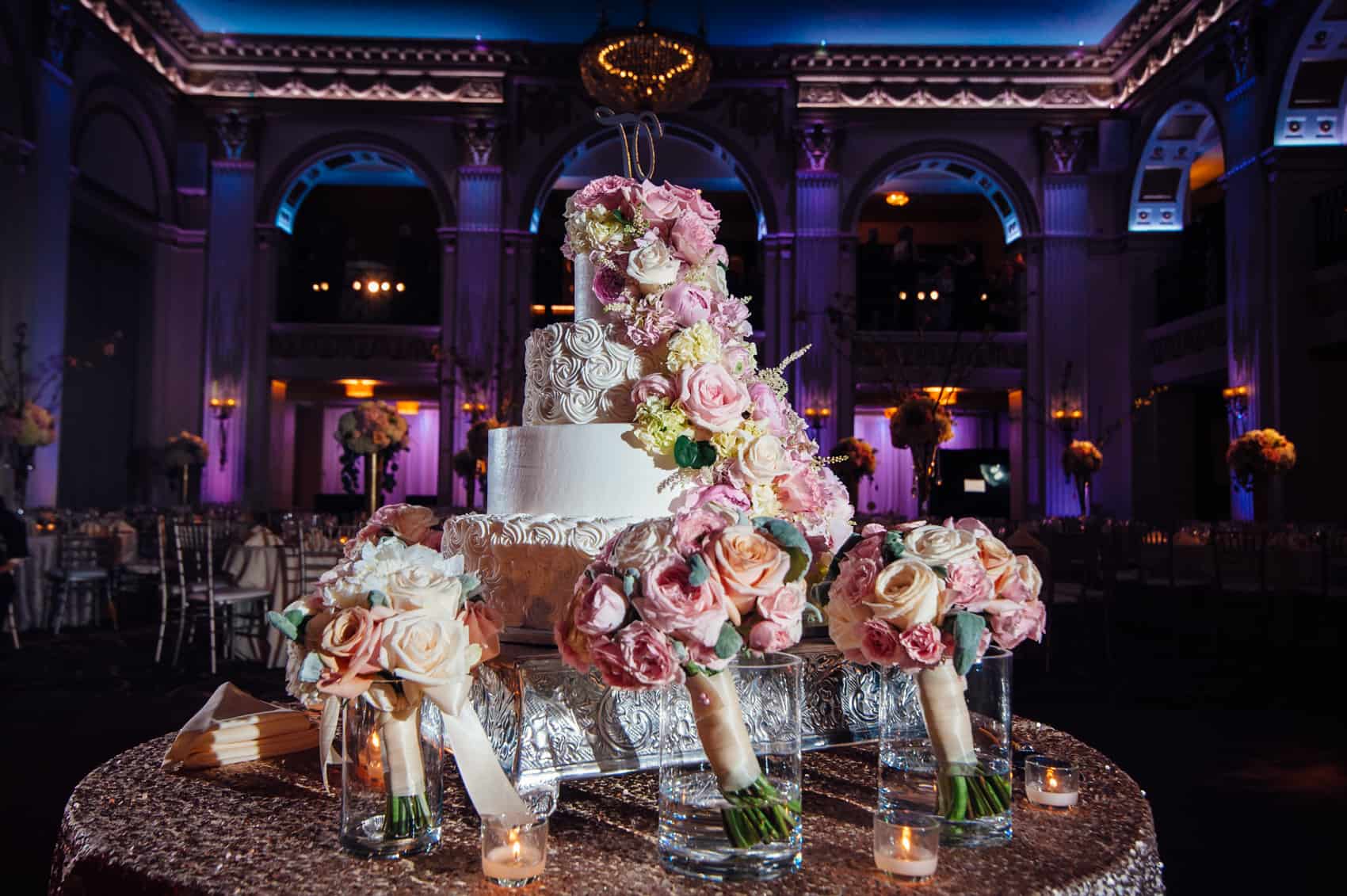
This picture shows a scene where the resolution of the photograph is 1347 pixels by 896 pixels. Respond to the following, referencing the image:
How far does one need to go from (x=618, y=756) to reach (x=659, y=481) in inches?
26.2

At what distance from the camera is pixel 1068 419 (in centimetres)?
1530

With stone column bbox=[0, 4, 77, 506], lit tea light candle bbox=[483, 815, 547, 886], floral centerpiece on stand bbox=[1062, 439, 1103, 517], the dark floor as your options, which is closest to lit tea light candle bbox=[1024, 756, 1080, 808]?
lit tea light candle bbox=[483, 815, 547, 886]

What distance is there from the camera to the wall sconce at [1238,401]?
12086 millimetres

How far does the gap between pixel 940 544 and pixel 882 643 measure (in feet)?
0.53

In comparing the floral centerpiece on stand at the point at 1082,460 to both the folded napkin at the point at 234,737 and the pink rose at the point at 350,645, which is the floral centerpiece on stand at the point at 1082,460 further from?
the pink rose at the point at 350,645

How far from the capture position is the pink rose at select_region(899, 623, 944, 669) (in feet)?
4.13

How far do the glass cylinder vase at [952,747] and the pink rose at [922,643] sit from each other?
→ 0.10 m

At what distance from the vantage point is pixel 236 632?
7980mm

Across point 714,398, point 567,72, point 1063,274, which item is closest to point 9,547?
point 714,398

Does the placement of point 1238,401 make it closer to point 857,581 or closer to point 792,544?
point 857,581

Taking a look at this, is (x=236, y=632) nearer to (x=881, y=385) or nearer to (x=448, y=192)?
(x=448, y=192)

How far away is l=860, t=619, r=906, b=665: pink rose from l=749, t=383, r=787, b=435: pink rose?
64 centimetres

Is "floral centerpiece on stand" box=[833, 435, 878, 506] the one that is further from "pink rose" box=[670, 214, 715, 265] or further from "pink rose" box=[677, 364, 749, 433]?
"pink rose" box=[677, 364, 749, 433]

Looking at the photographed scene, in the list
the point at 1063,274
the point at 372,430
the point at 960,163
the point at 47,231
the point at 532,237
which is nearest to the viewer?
the point at 372,430
